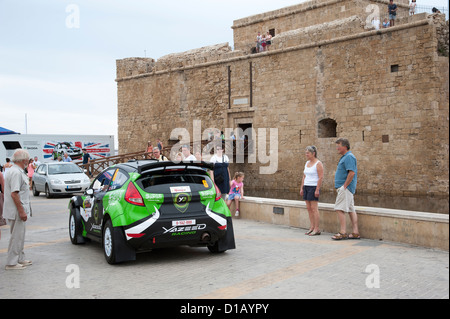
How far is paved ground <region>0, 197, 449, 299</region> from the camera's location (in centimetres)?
502

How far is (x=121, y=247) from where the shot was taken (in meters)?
6.32

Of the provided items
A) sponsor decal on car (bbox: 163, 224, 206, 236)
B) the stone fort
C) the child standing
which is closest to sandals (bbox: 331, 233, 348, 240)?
sponsor decal on car (bbox: 163, 224, 206, 236)

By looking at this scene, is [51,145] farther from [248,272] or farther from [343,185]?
[248,272]

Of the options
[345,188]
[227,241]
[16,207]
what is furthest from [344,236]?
[16,207]

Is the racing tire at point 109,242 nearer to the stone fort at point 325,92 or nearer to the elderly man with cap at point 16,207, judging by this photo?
the elderly man with cap at point 16,207

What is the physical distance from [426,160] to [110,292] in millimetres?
15653

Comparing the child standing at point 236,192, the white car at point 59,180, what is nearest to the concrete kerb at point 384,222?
the child standing at point 236,192

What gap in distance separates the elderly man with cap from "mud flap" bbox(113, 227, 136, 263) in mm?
1232

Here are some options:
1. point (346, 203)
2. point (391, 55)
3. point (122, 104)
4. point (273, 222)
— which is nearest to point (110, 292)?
point (346, 203)

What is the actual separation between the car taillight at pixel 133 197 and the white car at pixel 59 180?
12.4m

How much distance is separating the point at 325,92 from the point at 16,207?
56.8ft

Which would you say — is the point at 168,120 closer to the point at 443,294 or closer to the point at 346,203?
the point at 346,203

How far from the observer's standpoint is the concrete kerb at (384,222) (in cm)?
706

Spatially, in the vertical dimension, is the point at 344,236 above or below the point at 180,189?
below
